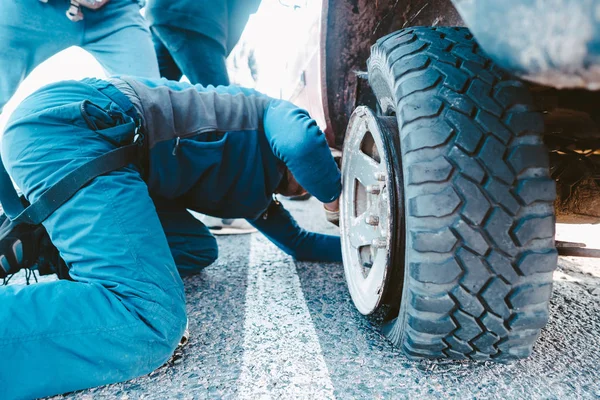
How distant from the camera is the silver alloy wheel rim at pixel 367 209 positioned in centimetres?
114

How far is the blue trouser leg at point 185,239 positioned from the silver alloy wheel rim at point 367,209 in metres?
0.64

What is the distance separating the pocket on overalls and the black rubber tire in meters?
0.82

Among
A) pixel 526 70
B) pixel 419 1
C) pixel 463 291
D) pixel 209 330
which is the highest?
pixel 419 1

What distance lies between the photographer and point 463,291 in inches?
36.0

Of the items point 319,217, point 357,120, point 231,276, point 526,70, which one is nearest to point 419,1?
point 357,120

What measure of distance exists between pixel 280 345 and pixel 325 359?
16cm

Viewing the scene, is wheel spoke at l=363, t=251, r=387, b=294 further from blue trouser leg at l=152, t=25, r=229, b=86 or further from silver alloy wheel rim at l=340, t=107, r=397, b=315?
blue trouser leg at l=152, t=25, r=229, b=86

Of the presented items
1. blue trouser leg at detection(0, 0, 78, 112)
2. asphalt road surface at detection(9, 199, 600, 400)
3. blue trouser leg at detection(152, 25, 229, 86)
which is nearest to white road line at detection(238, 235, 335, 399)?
asphalt road surface at detection(9, 199, 600, 400)

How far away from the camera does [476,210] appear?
89 cm

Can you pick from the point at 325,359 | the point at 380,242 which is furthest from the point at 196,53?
the point at 325,359

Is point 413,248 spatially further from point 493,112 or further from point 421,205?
point 493,112

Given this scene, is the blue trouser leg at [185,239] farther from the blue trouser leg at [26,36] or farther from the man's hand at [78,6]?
the man's hand at [78,6]

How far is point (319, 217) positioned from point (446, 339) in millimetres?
2250

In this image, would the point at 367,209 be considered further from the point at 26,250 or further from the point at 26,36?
the point at 26,36
